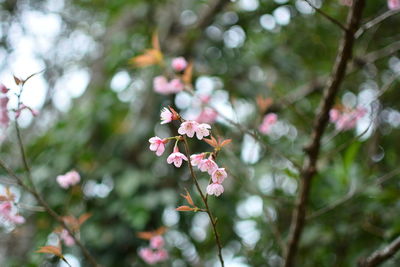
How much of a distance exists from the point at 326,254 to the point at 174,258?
741 millimetres

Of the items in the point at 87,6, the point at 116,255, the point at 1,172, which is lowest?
the point at 116,255

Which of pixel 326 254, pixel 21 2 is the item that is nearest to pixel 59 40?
pixel 21 2

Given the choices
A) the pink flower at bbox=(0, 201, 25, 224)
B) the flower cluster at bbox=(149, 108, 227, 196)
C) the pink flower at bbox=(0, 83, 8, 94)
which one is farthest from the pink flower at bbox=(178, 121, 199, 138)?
the pink flower at bbox=(0, 201, 25, 224)

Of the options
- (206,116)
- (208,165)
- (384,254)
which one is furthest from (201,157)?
(206,116)

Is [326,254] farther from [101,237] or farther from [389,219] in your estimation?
[101,237]

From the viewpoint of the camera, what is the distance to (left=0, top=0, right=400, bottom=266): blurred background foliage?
1.72 meters

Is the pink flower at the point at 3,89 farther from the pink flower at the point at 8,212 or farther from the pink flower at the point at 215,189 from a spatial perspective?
the pink flower at the point at 215,189

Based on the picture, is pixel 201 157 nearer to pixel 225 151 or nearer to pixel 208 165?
pixel 208 165

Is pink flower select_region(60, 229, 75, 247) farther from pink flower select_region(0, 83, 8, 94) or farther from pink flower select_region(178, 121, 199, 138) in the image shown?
pink flower select_region(178, 121, 199, 138)

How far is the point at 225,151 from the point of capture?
1.51 m

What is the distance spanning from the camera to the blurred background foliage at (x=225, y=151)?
1.72m

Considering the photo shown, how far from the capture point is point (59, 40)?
396 cm

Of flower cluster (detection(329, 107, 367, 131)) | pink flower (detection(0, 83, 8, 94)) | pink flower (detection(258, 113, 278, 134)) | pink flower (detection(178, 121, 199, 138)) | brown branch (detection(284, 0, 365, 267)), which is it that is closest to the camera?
pink flower (detection(178, 121, 199, 138))

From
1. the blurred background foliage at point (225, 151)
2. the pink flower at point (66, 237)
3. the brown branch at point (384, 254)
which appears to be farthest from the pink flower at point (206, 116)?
the brown branch at point (384, 254)
